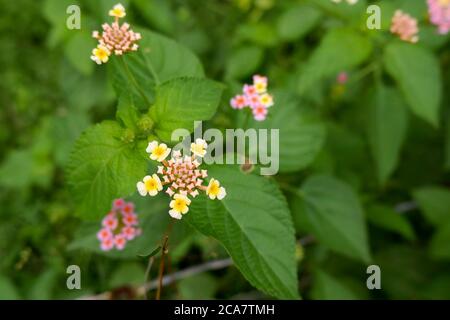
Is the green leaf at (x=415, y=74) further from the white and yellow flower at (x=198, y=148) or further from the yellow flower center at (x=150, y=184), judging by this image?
the yellow flower center at (x=150, y=184)

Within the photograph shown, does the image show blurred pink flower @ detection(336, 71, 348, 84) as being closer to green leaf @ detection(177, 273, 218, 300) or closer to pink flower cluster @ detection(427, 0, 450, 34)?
pink flower cluster @ detection(427, 0, 450, 34)

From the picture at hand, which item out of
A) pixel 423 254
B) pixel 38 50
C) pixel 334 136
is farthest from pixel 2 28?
pixel 423 254

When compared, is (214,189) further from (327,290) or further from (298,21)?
(298,21)

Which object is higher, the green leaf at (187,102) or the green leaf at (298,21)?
the green leaf at (298,21)

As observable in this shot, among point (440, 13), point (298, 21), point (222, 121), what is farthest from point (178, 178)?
point (298, 21)

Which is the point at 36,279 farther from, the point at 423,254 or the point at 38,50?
the point at 423,254

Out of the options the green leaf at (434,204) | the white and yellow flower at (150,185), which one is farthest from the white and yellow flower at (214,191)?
the green leaf at (434,204)
